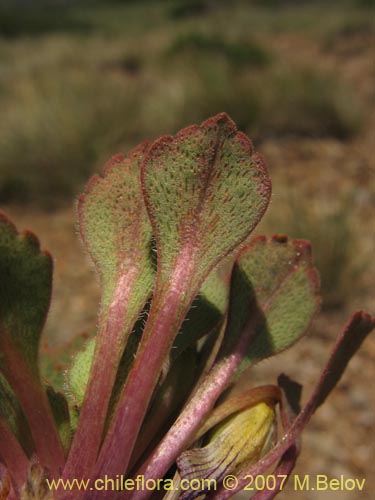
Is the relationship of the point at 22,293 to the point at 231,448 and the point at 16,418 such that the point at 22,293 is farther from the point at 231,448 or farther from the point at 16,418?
the point at 231,448

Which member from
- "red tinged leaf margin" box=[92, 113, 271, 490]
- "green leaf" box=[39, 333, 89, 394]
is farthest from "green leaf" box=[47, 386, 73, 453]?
"green leaf" box=[39, 333, 89, 394]

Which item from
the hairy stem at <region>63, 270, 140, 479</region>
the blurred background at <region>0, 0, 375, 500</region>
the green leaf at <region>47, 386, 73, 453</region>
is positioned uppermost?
the hairy stem at <region>63, 270, 140, 479</region>

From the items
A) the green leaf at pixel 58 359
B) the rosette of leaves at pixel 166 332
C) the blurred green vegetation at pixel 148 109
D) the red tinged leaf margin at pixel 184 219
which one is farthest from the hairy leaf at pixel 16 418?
the blurred green vegetation at pixel 148 109

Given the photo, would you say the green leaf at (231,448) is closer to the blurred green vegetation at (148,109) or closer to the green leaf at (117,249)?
the green leaf at (117,249)

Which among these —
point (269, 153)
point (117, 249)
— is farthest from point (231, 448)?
point (269, 153)

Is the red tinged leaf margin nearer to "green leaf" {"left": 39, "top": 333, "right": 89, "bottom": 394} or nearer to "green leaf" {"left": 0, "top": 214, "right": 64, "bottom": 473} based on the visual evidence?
"green leaf" {"left": 0, "top": 214, "right": 64, "bottom": 473}

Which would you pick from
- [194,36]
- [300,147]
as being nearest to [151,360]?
[300,147]
